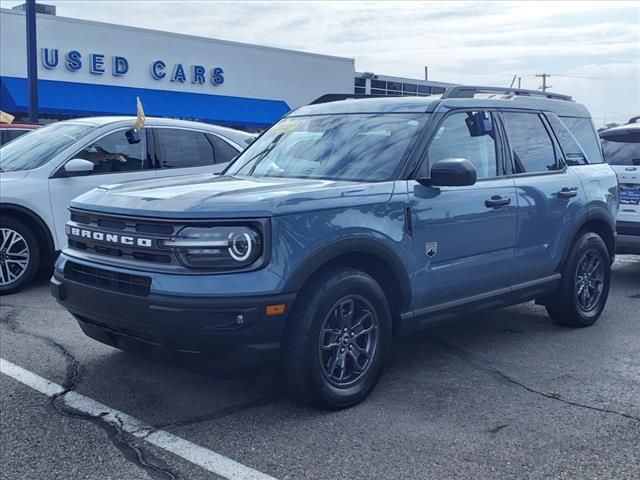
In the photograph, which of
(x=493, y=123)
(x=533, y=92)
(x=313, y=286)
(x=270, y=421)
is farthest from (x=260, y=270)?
(x=533, y=92)

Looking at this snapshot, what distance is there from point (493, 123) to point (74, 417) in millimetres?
3579

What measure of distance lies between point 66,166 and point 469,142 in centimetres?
424

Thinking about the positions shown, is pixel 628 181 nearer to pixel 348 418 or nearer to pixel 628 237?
pixel 628 237

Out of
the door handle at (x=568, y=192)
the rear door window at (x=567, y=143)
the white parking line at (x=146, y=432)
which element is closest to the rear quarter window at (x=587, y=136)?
the rear door window at (x=567, y=143)

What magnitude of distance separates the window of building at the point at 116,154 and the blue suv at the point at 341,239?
2.68 m

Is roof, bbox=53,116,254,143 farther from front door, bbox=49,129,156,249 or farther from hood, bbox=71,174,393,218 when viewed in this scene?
hood, bbox=71,174,393,218

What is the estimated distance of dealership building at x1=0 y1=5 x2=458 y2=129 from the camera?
81.7ft

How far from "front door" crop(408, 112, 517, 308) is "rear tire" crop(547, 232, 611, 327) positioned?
96 centimetres

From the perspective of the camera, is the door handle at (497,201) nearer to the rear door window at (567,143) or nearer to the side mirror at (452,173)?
the side mirror at (452,173)

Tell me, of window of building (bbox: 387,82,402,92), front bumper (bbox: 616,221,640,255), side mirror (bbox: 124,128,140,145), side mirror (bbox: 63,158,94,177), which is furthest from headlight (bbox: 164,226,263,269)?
window of building (bbox: 387,82,402,92)

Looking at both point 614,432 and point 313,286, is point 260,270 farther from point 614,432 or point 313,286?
point 614,432

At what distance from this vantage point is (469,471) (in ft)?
12.0

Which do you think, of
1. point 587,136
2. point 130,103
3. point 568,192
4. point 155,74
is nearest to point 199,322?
point 568,192

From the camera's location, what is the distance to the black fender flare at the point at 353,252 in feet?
13.4
